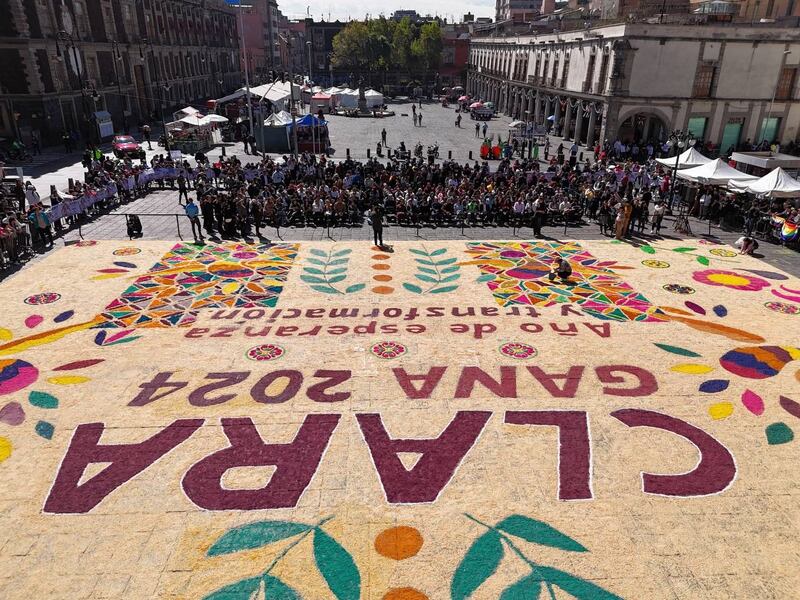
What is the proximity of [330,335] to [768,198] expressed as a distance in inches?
844

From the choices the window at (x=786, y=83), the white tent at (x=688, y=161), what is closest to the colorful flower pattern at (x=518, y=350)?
the white tent at (x=688, y=161)

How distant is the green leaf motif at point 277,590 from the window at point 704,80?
45572mm

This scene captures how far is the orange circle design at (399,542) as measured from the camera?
8.06 meters

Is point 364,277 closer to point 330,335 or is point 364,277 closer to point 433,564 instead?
point 330,335

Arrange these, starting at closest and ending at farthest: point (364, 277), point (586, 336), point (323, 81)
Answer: point (586, 336) → point (364, 277) → point (323, 81)

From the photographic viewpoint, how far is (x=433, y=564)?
25.9ft

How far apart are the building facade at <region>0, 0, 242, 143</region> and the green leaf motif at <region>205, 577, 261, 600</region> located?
1542 inches

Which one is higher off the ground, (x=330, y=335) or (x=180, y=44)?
(x=180, y=44)

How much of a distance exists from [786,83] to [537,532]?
4803 cm

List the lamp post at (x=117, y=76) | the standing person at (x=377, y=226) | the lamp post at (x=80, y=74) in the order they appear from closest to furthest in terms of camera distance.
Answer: the standing person at (x=377, y=226)
the lamp post at (x=80, y=74)
the lamp post at (x=117, y=76)

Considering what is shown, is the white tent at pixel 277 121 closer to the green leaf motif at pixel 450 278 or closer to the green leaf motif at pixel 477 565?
the green leaf motif at pixel 450 278

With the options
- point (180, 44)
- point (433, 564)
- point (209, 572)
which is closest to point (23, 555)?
point (209, 572)

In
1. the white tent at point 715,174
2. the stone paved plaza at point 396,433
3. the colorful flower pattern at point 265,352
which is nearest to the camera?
the stone paved plaza at point 396,433

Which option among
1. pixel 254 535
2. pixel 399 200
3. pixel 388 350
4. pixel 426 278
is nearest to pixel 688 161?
pixel 399 200
